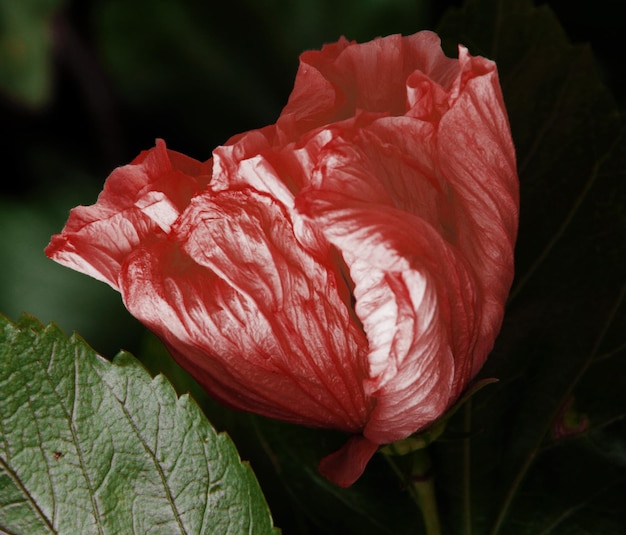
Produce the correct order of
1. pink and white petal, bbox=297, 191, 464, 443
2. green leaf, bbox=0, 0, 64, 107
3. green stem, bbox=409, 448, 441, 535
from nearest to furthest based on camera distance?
pink and white petal, bbox=297, 191, 464, 443 → green stem, bbox=409, 448, 441, 535 → green leaf, bbox=0, 0, 64, 107

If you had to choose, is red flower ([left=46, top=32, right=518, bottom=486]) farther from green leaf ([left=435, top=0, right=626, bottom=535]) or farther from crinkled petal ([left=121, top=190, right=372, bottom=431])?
green leaf ([left=435, top=0, right=626, bottom=535])

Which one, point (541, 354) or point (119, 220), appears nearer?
point (119, 220)

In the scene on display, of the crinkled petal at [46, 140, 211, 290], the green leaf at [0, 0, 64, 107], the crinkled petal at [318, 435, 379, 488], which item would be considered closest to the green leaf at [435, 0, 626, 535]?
the crinkled petal at [318, 435, 379, 488]

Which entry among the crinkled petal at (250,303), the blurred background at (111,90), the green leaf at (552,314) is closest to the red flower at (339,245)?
the crinkled petal at (250,303)

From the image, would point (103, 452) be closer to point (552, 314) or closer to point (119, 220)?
point (119, 220)

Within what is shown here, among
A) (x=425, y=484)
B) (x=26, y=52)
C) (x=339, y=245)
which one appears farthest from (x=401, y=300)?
(x=26, y=52)

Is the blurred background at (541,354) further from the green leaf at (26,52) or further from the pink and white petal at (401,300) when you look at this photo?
the green leaf at (26,52)
